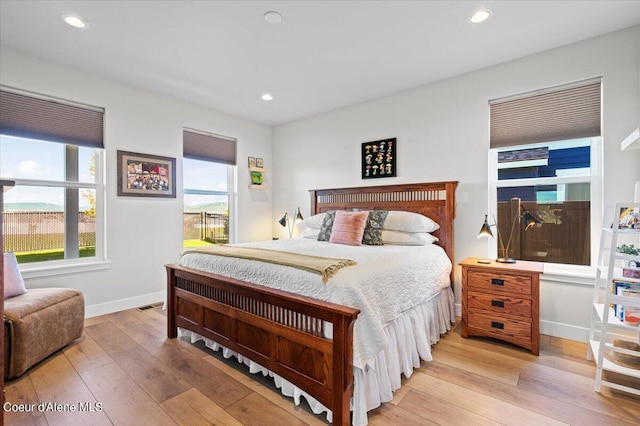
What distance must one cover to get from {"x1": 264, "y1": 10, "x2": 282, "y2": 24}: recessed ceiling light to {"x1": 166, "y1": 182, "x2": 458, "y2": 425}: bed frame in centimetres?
200

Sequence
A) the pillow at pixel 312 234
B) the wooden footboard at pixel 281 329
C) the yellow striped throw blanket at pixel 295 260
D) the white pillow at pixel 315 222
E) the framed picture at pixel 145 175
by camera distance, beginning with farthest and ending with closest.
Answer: the white pillow at pixel 315 222, the pillow at pixel 312 234, the framed picture at pixel 145 175, the yellow striped throw blanket at pixel 295 260, the wooden footboard at pixel 281 329

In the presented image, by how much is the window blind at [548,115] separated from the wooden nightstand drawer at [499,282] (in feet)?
4.40

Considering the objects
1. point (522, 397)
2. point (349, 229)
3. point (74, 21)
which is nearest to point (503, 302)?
point (522, 397)

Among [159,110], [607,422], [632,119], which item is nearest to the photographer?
[607,422]

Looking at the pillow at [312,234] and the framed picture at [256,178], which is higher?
the framed picture at [256,178]

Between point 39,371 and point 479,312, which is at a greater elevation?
point 479,312

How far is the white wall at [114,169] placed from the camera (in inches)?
117

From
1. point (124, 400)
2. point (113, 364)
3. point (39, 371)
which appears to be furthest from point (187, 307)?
point (39, 371)

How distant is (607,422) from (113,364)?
3182 mm

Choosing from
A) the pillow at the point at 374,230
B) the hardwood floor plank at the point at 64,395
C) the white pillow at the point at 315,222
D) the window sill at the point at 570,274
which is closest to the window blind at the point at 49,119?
the hardwood floor plank at the point at 64,395

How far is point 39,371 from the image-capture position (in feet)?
7.04

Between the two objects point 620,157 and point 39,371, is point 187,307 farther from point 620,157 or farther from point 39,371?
point 620,157

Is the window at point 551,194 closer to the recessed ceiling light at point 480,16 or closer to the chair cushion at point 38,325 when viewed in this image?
the recessed ceiling light at point 480,16

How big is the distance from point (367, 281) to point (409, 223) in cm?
146
